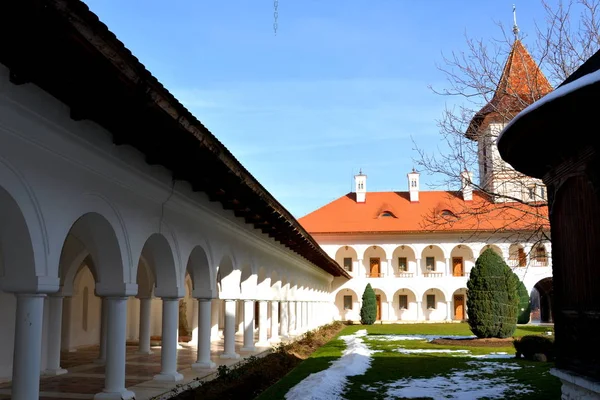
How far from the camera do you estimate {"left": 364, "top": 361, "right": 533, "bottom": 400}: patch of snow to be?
10539mm

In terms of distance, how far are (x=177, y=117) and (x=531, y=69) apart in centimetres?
1193

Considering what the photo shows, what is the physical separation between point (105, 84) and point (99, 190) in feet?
8.86

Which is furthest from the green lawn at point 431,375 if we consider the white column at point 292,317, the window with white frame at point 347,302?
the window with white frame at point 347,302

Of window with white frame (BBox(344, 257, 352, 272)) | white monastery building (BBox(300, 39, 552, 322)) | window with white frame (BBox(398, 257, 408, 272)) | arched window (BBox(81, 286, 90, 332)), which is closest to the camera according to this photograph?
arched window (BBox(81, 286, 90, 332))

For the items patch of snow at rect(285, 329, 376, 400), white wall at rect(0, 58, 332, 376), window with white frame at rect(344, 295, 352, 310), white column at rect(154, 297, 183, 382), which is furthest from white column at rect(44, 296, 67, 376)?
window with white frame at rect(344, 295, 352, 310)

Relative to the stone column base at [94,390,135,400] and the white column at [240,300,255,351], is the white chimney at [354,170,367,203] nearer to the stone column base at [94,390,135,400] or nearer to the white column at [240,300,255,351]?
the white column at [240,300,255,351]

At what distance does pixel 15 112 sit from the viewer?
19.6 feet

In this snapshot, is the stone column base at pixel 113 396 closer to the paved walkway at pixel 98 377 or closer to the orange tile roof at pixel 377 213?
the paved walkway at pixel 98 377

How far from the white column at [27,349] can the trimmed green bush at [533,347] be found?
1395 centimetres

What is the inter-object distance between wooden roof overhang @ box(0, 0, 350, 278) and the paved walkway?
3.55 m

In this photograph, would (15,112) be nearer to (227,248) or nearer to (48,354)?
(48,354)

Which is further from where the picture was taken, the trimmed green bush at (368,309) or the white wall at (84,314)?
the trimmed green bush at (368,309)

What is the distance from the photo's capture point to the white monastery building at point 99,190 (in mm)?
5266

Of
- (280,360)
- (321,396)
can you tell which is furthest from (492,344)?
(321,396)
